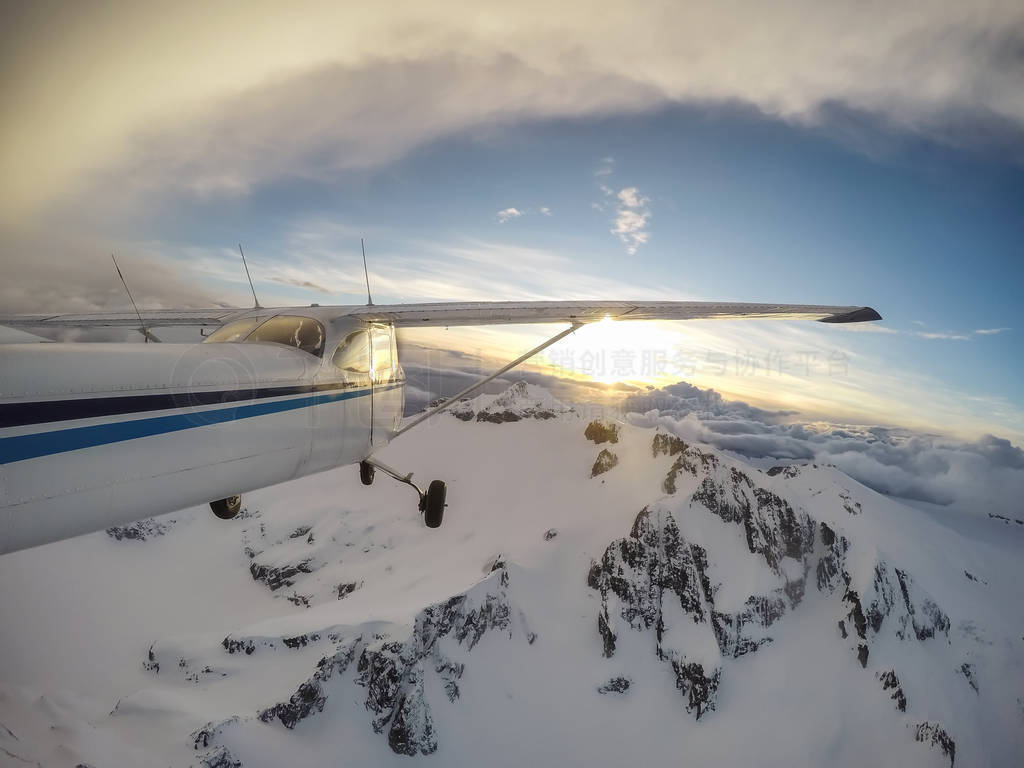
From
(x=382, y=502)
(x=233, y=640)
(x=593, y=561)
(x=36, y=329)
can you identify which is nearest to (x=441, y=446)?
(x=382, y=502)

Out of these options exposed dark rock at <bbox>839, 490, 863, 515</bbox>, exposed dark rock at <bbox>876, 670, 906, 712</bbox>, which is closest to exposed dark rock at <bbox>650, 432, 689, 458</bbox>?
exposed dark rock at <bbox>876, 670, 906, 712</bbox>

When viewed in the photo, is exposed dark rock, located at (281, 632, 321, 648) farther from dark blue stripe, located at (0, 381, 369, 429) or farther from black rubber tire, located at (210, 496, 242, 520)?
dark blue stripe, located at (0, 381, 369, 429)

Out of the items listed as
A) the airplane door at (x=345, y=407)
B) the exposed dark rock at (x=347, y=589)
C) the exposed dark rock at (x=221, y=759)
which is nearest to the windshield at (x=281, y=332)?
the airplane door at (x=345, y=407)

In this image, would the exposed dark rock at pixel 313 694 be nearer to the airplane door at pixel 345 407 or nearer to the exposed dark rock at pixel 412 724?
the exposed dark rock at pixel 412 724

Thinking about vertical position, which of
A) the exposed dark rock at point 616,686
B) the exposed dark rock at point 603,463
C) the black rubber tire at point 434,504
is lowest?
the exposed dark rock at point 616,686

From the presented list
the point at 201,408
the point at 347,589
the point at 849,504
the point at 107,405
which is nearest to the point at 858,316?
the point at 201,408

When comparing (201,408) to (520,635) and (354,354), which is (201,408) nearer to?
(354,354)

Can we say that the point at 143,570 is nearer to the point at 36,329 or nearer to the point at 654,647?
the point at 654,647

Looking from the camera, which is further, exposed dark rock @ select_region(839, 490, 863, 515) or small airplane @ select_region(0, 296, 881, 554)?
exposed dark rock @ select_region(839, 490, 863, 515)
